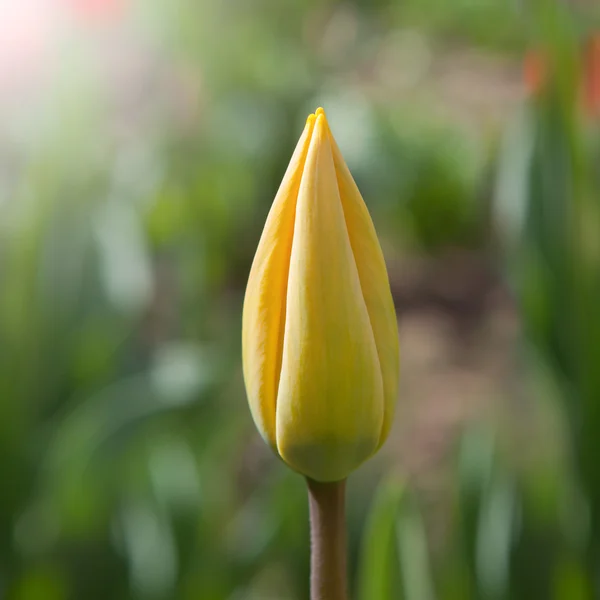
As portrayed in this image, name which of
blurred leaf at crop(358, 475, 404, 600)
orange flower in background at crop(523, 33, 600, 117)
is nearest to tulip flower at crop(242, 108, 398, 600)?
blurred leaf at crop(358, 475, 404, 600)

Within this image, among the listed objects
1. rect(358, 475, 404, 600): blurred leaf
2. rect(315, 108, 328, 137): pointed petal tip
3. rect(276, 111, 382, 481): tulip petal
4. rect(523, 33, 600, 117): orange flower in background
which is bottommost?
rect(358, 475, 404, 600): blurred leaf

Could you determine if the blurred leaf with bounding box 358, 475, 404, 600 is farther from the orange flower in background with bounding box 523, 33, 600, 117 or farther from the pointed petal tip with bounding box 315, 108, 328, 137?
the orange flower in background with bounding box 523, 33, 600, 117

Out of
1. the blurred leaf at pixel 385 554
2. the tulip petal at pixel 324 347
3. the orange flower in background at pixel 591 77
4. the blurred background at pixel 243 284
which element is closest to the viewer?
the tulip petal at pixel 324 347

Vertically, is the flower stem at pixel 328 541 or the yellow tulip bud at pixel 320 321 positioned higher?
the yellow tulip bud at pixel 320 321

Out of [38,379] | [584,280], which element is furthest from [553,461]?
[38,379]

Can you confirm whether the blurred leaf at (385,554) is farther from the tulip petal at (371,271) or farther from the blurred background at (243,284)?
the tulip petal at (371,271)

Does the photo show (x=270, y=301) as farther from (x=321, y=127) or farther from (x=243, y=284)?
(x=243, y=284)

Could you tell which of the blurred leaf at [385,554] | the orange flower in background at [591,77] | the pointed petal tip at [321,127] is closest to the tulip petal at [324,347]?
the pointed petal tip at [321,127]
